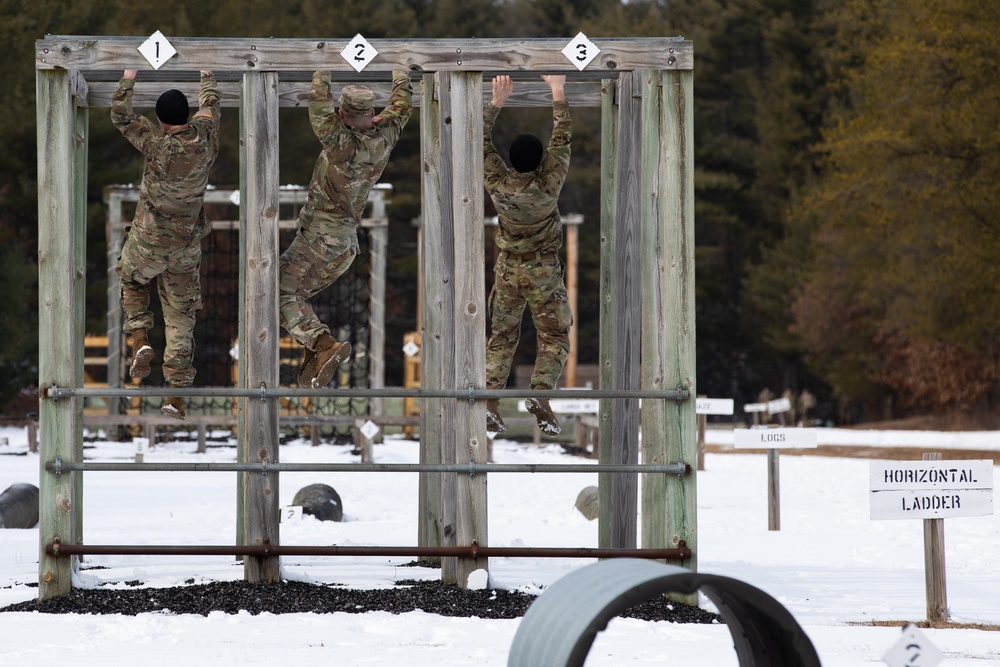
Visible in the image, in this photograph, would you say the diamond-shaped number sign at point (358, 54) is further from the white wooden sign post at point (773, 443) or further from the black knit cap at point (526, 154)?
the white wooden sign post at point (773, 443)

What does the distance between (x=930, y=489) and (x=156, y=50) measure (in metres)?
4.57

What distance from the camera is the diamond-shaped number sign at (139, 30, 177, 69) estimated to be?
264 inches

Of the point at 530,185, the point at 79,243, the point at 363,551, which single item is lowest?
the point at 363,551

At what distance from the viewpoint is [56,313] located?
674cm

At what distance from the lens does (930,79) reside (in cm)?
2761

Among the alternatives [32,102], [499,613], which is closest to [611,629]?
[499,613]

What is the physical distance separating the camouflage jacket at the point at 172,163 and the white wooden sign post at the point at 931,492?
152 inches

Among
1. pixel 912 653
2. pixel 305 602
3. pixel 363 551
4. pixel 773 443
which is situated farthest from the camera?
pixel 773 443

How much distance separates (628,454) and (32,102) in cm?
2636

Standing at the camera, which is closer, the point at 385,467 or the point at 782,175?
the point at 385,467

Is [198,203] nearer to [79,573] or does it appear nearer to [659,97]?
[79,573]

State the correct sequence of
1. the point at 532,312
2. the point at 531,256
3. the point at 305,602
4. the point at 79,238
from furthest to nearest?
1. the point at 532,312
2. the point at 531,256
3. the point at 79,238
4. the point at 305,602

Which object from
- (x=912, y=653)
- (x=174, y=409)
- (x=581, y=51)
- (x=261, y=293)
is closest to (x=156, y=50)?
(x=261, y=293)

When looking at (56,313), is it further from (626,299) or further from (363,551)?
(626,299)
